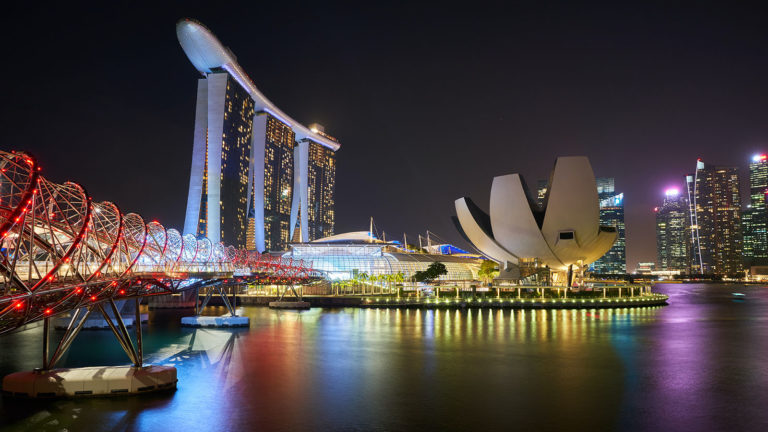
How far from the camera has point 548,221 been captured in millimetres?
61906

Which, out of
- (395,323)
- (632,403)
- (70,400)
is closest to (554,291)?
(395,323)

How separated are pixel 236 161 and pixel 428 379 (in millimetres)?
80341

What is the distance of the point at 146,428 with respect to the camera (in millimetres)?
14070

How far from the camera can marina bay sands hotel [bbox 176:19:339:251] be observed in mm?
86062

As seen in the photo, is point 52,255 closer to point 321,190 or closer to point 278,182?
point 278,182

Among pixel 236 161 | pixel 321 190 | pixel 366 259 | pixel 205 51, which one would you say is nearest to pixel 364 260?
pixel 366 259

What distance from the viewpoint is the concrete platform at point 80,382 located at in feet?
52.7

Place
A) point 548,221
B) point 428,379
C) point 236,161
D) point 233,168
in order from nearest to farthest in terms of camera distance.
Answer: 1. point 428,379
2. point 548,221
3. point 233,168
4. point 236,161

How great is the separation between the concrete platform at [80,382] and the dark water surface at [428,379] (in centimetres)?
36

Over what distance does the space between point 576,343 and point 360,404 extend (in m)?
15.9

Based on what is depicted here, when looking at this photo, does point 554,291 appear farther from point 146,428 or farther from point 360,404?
point 146,428

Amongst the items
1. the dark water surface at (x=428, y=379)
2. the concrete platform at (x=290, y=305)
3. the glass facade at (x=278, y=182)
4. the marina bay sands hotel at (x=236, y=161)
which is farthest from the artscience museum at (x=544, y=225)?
the glass facade at (x=278, y=182)

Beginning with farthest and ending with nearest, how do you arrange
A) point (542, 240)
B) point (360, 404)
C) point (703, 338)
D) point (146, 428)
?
1. point (542, 240)
2. point (703, 338)
3. point (360, 404)
4. point (146, 428)

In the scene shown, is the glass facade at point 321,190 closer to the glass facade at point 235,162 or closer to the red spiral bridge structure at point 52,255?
the glass facade at point 235,162
